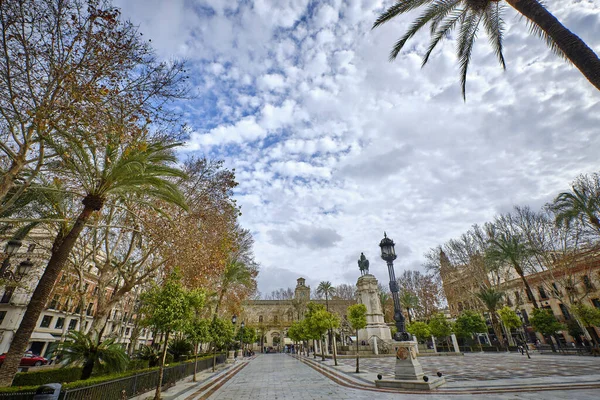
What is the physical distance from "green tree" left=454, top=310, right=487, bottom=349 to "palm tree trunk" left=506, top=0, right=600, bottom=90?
1343 inches

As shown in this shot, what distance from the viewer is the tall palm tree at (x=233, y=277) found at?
80.6 feet

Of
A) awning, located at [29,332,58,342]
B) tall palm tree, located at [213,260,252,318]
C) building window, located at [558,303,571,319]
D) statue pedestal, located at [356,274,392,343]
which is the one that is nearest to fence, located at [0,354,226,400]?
tall palm tree, located at [213,260,252,318]

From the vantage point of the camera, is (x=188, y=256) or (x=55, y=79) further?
(x=188, y=256)

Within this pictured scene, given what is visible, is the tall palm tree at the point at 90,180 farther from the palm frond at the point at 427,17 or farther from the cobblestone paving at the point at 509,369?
the cobblestone paving at the point at 509,369

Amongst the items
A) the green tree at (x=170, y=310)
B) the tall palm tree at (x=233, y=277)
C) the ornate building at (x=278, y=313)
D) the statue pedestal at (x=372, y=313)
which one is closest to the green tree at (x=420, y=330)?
the statue pedestal at (x=372, y=313)

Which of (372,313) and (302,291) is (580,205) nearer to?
(372,313)

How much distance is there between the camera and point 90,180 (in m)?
9.20

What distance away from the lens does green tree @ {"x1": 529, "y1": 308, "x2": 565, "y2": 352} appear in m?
24.9

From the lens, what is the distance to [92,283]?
36.4m

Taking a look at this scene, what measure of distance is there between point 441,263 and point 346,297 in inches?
1615

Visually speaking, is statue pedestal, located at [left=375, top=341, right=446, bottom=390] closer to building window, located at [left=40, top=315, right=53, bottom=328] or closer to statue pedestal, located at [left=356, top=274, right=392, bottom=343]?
statue pedestal, located at [left=356, top=274, right=392, bottom=343]

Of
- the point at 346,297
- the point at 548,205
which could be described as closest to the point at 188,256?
the point at 548,205

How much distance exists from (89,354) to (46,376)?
1.85 meters

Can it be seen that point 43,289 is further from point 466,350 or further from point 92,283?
point 466,350
